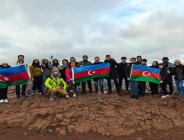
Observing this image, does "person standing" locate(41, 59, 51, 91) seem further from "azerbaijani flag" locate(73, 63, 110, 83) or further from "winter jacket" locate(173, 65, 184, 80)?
"winter jacket" locate(173, 65, 184, 80)

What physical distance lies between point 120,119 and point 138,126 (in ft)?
2.48

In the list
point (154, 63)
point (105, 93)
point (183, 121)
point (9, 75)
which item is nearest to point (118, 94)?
point (105, 93)

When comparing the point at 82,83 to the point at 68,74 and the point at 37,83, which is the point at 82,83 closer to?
the point at 68,74

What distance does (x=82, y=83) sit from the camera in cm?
1758

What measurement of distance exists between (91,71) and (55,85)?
1922 mm

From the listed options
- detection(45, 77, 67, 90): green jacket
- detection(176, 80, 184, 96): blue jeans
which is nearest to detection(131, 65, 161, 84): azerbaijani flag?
detection(176, 80, 184, 96): blue jeans

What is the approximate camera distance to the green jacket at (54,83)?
1623cm

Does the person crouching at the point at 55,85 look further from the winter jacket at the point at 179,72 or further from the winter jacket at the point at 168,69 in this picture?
the winter jacket at the point at 179,72

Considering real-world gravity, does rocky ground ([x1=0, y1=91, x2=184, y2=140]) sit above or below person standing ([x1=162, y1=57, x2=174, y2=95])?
below

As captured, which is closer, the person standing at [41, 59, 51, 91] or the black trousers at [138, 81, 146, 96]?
the person standing at [41, 59, 51, 91]

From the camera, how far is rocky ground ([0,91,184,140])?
546 inches

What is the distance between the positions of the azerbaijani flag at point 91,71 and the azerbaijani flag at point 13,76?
7.48ft

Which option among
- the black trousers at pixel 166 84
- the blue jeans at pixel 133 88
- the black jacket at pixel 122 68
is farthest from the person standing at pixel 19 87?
the black trousers at pixel 166 84

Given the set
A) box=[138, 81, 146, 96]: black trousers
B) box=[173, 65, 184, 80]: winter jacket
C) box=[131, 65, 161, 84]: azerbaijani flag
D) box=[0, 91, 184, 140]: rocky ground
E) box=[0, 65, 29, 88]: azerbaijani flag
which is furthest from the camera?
box=[138, 81, 146, 96]: black trousers
